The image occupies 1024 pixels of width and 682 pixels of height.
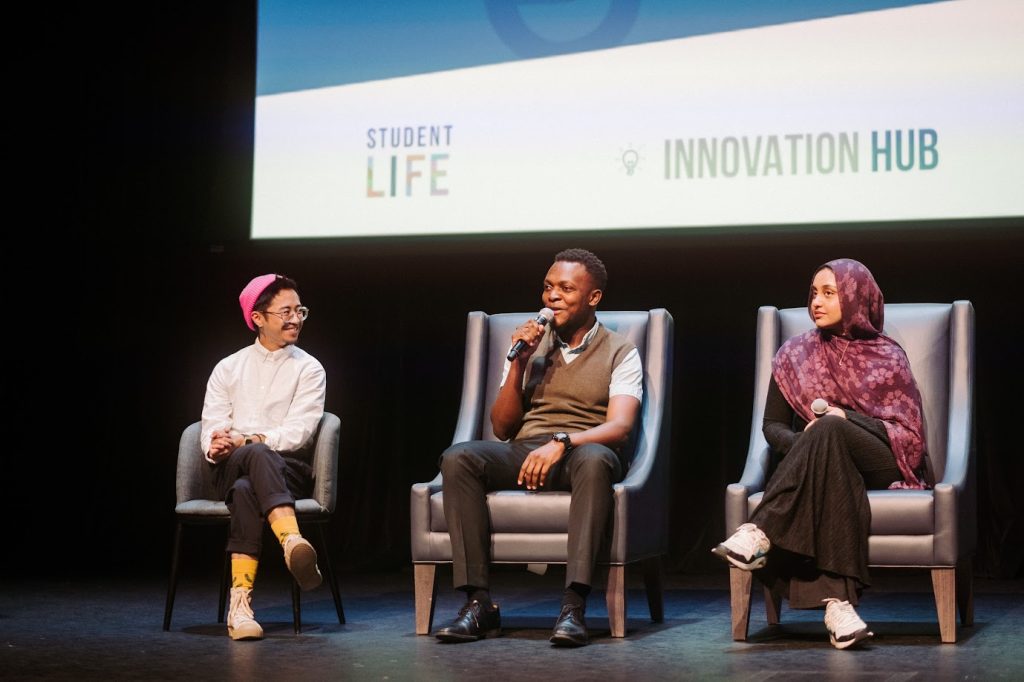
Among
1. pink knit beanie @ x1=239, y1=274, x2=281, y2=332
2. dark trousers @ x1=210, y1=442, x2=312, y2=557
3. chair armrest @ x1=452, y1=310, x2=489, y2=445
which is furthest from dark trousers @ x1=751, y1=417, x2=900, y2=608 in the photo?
pink knit beanie @ x1=239, y1=274, x2=281, y2=332

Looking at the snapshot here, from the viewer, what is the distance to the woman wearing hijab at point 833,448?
3086 millimetres

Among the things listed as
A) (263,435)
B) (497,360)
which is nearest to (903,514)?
(497,360)

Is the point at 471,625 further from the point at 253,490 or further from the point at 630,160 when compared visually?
the point at 630,160

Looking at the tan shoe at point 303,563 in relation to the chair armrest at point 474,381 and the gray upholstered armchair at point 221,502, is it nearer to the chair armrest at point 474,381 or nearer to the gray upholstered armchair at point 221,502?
the gray upholstered armchair at point 221,502

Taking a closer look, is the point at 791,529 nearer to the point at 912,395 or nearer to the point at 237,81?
the point at 912,395

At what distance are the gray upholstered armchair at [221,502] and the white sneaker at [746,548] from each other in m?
1.07

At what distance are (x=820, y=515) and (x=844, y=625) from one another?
10.0 inches

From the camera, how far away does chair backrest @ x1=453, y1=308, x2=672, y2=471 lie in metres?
3.70

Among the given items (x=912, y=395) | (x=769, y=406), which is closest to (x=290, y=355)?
(x=769, y=406)

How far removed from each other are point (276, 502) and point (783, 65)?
2.30 metres

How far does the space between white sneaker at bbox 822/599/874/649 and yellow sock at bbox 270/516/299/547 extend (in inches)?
51.1

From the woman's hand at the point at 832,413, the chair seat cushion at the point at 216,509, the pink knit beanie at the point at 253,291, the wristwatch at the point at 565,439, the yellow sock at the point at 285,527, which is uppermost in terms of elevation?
the pink knit beanie at the point at 253,291

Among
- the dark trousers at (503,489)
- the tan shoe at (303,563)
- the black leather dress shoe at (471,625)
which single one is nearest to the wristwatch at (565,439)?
the dark trousers at (503,489)

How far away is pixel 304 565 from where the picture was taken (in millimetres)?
3223
